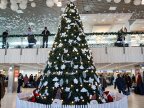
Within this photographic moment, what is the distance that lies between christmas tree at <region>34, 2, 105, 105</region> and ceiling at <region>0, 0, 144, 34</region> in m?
8.07

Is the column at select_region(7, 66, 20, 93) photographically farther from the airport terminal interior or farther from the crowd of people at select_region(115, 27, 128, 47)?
the crowd of people at select_region(115, 27, 128, 47)

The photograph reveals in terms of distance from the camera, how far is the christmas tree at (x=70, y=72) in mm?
7172

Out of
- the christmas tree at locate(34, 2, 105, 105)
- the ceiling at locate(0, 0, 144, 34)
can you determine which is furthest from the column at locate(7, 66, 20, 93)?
the christmas tree at locate(34, 2, 105, 105)

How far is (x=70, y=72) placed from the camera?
739 cm

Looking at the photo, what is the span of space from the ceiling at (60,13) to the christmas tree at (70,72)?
8075mm

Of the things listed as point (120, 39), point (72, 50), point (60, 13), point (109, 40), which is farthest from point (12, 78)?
point (72, 50)

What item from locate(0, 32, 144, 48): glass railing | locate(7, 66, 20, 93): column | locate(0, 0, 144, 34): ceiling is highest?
locate(0, 0, 144, 34): ceiling

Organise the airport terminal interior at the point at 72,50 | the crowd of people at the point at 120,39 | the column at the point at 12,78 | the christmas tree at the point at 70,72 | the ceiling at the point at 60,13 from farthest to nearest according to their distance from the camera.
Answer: the column at the point at 12,78
the ceiling at the point at 60,13
the crowd of people at the point at 120,39
the airport terminal interior at the point at 72,50
the christmas tree at the point at 70,72

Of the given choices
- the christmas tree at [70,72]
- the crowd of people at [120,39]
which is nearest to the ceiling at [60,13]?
the crowd of people at [120,39]

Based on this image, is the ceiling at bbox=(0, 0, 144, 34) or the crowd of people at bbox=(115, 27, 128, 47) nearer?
the crowd of people at bbox=(115, 27, 128, 47)

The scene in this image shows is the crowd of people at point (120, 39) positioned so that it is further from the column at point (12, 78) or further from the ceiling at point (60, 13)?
the column at point (12, 78)

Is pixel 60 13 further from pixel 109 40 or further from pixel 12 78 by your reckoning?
pixel 12 78

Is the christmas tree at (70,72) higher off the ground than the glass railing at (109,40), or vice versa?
the glass railing at (109,40)

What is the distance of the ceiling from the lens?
16189 millimetres
